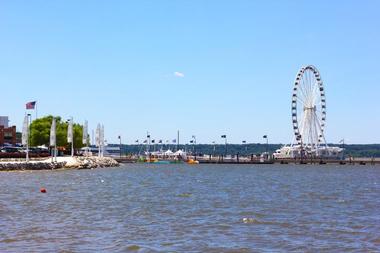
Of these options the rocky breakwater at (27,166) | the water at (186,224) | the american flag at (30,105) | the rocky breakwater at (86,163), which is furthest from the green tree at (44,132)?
the water at (186,224)

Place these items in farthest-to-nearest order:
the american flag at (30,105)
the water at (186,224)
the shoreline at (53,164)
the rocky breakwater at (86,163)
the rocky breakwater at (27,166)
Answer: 1. the rocky breakwater at (86,163)
2. the shoreline at (53,164)
3. the american flag at (30,105)
4. the rocky breakwater at (27,166)
5. the water at (186,224)

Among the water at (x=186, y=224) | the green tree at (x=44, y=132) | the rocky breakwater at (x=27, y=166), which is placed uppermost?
the green tree at (x=44, y=132)

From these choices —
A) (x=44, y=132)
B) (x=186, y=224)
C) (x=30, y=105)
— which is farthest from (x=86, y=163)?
(x=186, y=224)

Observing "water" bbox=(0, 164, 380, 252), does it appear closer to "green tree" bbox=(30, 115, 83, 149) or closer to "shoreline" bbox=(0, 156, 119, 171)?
"shoreline" bbox=(0, 156, 119, 171)

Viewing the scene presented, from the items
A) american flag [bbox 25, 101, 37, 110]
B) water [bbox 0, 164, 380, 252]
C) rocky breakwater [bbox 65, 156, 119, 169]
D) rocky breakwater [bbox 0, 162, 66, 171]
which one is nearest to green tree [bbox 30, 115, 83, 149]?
rocky breakwater [bbox 65, 156, 119, 169]

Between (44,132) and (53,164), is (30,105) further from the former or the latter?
(44,132)

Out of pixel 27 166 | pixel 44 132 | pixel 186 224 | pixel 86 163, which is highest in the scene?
pixel 44 132

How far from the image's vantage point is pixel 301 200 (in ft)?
155

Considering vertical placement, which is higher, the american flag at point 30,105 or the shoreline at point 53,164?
the american flag at point 30,105

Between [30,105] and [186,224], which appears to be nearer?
[186,224]

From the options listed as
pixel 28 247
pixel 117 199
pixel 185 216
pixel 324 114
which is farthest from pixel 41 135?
pixel 28 247

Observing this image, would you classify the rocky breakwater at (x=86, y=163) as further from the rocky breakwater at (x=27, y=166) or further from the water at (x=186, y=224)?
the water at (x=186, y=224)

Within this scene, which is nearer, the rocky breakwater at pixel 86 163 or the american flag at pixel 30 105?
the american flag at pixel 30 105

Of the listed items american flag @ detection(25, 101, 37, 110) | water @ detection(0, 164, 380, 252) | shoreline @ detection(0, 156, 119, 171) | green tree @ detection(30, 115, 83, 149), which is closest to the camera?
water @ detection(0, 164, 380, 252)
